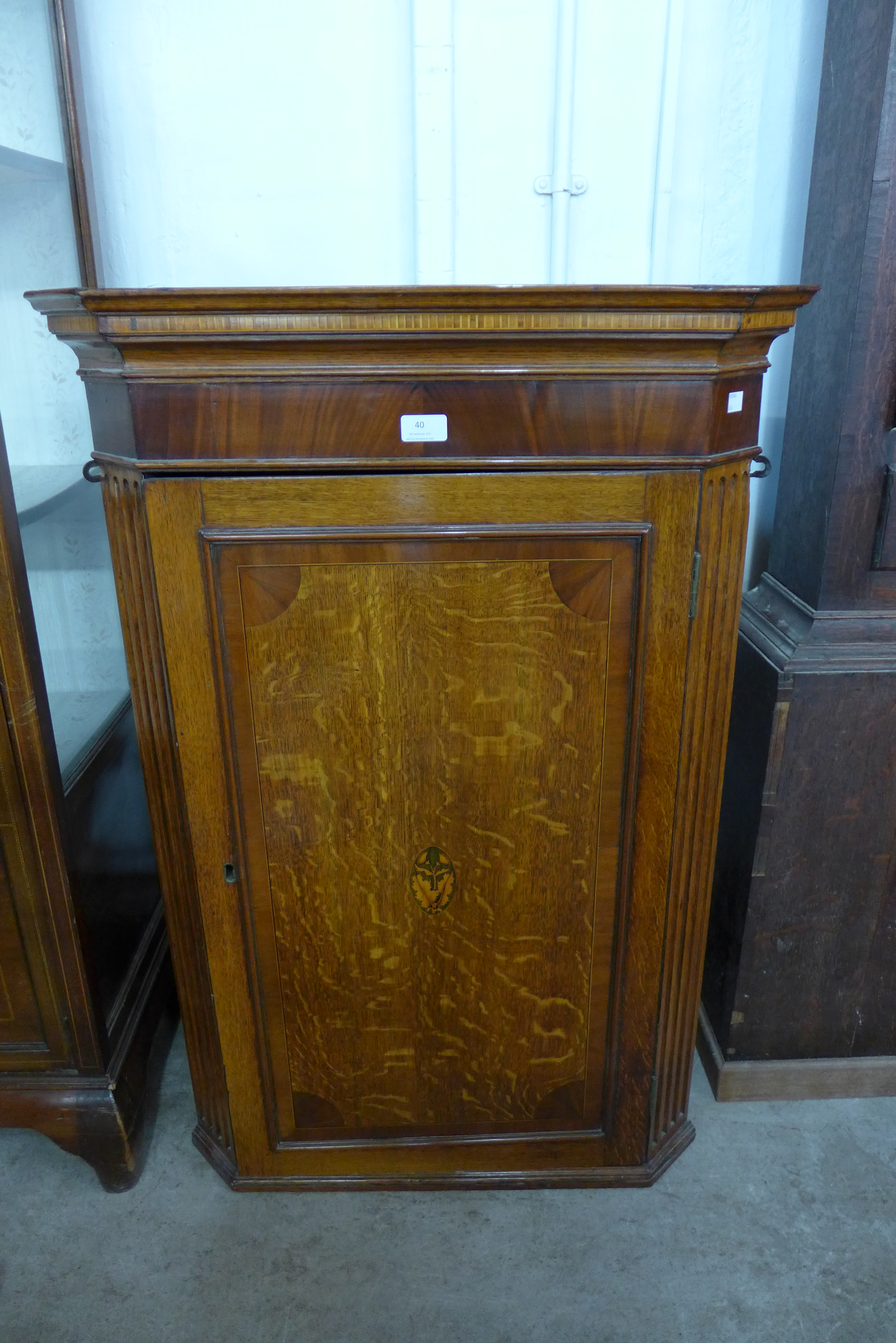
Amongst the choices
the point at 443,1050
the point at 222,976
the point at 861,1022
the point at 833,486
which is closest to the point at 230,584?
the point at 222,976

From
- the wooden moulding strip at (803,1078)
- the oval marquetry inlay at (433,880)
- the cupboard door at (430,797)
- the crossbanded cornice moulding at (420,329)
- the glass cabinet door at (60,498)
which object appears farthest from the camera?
the wooden moulding strip at (803,1078)

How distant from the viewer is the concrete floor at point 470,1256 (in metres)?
1.28

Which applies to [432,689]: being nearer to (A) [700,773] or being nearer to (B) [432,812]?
(B) [432,812]

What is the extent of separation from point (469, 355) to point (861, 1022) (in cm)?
132

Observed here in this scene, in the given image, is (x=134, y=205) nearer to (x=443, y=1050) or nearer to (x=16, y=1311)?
(x=443, y=1050)

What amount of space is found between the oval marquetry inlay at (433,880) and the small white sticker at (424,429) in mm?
534

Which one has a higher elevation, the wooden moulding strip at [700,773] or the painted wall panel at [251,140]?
the painted wall panel at [251,140]

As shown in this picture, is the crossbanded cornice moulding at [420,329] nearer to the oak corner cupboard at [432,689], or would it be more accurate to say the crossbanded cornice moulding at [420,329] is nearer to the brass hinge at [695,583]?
the oak corner cupboard at [432,689]

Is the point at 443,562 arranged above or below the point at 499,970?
above

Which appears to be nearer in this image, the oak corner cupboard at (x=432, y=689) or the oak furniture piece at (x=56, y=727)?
the oak corner cupboard at (x=432, y=689)

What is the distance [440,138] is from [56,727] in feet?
3.64

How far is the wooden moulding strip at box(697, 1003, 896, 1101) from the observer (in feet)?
5.35

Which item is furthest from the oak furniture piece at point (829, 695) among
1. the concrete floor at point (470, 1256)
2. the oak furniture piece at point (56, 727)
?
the oak furniture piece at point (56, 727)

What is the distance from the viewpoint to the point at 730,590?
46.7 inches
